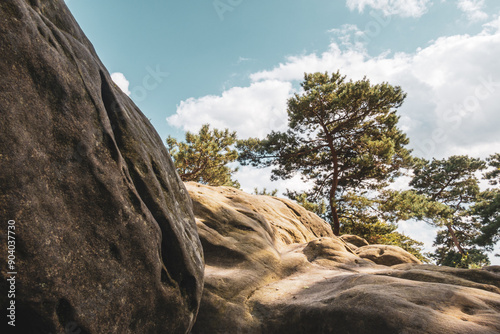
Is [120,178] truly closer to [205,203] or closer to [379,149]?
[205,203]

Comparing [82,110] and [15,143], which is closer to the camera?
[15,143]

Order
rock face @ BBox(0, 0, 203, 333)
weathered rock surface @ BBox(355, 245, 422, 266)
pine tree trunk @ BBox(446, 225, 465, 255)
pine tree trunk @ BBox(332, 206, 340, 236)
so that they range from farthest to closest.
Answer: pine tree trunk @ BBox(446, 225, 465, 255) → pine tree trunk @ BBox(332, 206, 340, 236) → weathered rock surface @ BBox(355, 245, 422, 266) → rock face @ BBox(0, 0, 203, 333)

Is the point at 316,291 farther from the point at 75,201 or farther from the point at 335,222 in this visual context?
the point at 335,222

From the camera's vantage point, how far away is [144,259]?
3.17m

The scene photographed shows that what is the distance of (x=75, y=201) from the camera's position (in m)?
2.66

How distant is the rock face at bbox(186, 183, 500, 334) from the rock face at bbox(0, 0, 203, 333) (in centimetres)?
138

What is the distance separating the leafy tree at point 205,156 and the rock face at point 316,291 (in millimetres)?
9539

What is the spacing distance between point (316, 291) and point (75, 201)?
4.44 m

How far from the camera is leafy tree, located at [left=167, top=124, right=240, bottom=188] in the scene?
17.5 meters

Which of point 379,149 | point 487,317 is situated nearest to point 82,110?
point 487,317

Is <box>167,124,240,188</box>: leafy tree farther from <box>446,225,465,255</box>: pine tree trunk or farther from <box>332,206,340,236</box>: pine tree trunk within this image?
<box>446,225,465,255</box>: pine tree trunk

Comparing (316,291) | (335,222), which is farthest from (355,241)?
(316,291)

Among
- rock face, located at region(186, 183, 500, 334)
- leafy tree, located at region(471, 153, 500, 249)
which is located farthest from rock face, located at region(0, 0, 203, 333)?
leafy tree, located at region(471, 153, 500, 249)

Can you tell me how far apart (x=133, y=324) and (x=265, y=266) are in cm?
380
